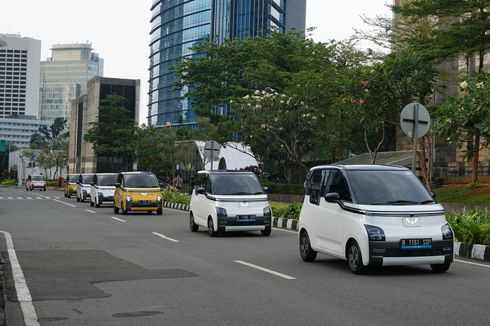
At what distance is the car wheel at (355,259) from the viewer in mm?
10367

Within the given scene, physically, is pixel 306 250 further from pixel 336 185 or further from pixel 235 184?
pixel 235 184

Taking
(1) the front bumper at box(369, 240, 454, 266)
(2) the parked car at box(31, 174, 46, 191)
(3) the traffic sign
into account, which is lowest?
(2) the parked car at box(31, 174, 46, 191)

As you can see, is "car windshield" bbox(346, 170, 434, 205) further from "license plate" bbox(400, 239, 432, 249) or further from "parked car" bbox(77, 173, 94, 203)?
"parked car" bbox(77, 173, 94, 203)

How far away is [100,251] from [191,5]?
108980 millimetres

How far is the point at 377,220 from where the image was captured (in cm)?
1031

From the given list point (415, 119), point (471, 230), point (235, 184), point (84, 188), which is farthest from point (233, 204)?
point (84, 188)

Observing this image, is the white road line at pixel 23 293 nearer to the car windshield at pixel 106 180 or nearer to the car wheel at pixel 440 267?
the car wheel at pixel 440 267

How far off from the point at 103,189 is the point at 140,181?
631 centimetres

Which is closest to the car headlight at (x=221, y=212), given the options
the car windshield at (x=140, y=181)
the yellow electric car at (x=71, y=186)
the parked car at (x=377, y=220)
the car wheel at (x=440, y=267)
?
the parked car at (x=377, y=220)

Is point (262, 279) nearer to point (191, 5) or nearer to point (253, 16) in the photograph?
point (253, 16)

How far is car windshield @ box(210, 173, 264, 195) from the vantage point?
1831cm

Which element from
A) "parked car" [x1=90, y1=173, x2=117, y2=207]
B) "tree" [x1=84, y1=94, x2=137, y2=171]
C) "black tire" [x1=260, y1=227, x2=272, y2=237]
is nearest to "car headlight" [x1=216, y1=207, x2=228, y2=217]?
"black tire" [x1=260, y1=227, x2=272, y2=237]

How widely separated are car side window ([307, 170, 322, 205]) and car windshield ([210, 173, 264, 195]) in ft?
19.4

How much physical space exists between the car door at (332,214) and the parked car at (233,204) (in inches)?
239
